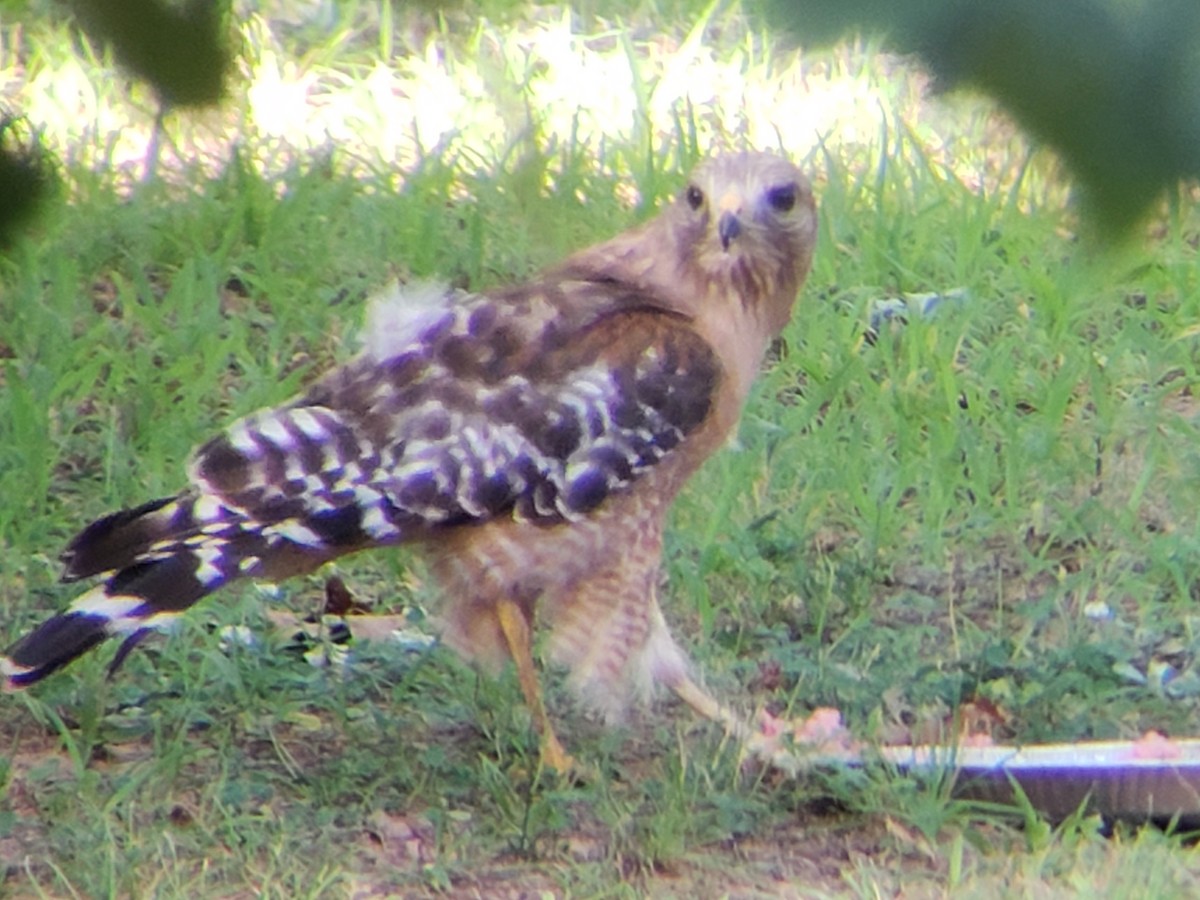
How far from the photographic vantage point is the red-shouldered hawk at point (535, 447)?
12.1 feet

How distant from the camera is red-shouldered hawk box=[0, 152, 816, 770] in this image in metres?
3.68

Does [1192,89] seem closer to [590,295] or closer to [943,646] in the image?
[590,295]

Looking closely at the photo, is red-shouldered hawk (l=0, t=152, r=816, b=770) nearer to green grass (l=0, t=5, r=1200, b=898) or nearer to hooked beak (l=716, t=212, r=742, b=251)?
hooked beak (l=716, t=212, r=742, b=251)

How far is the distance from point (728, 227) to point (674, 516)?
106cm

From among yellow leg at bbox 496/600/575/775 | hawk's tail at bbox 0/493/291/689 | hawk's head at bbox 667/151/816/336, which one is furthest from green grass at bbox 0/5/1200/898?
hawk's tail at bbox 0/493/291/689

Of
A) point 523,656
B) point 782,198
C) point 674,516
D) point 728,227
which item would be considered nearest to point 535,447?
Result: point 523,656

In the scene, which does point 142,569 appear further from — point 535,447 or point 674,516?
point 674,516

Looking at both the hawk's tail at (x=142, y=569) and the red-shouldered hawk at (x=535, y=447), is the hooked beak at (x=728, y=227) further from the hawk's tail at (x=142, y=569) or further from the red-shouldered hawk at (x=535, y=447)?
the hawk's tail at (x=142, y=569)

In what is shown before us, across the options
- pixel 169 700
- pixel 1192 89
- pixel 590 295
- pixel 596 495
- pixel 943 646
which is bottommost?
pixel 169 700

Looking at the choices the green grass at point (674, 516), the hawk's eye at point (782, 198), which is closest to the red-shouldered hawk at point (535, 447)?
the hawk's eye at point (782, 198)

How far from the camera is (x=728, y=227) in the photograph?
404 centimetres

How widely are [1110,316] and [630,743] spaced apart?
2.20 m

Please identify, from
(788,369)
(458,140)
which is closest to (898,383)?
(788,369)

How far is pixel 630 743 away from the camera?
4.12m
